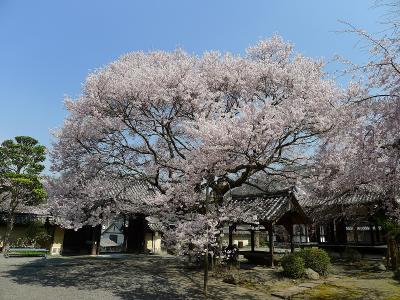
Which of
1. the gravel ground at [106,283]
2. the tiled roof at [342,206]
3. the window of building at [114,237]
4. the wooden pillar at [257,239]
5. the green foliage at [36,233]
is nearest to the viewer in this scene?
the gravel ground at [106,283]

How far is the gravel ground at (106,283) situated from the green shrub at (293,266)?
3212 mm

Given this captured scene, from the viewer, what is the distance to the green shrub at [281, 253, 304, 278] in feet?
49.7

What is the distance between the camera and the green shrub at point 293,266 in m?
15.1

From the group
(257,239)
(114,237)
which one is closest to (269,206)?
(114,237)

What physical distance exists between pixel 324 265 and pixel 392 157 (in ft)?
29.8

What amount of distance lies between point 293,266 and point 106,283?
27.5 feet

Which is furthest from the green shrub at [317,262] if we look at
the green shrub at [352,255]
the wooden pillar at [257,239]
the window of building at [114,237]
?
the window of building at [114,237]

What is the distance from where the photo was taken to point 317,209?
2206 centimetres

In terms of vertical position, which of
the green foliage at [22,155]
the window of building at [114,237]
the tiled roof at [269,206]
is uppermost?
the green foliage at [22,155]

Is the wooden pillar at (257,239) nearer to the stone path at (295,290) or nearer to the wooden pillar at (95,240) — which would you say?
the wooden pillar at (95,240)

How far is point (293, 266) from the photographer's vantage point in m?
15.2

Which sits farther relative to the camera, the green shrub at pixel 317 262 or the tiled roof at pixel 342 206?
the tiled roof at pixel 342 206

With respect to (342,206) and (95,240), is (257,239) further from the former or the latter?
(95,240)

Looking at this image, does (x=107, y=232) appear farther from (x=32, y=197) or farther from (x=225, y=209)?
(x=225, y=209)
